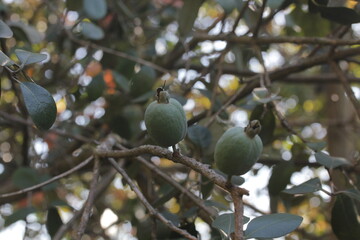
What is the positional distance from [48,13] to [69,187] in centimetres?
73

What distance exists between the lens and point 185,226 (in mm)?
919

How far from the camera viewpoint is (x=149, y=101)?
138 centimetres

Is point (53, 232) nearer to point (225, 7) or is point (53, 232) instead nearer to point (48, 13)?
point (225, 7)

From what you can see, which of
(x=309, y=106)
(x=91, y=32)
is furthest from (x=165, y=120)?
(x=309, y=106)

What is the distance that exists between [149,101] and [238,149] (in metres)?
0.84

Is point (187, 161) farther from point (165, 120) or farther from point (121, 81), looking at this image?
point (121, 81)

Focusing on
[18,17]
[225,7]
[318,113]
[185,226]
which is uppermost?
[225,7]

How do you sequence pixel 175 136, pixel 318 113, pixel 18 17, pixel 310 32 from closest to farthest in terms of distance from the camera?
pixel 175 136 → pixel 310 32 → pixel 18 17 → pixel 318 113

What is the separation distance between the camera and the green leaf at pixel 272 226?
621 mm

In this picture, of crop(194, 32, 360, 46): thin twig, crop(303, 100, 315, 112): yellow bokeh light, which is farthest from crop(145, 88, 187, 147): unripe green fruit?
crop(303, 100, 315, 112): yellow bokeh light

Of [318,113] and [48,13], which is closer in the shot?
[48,13]

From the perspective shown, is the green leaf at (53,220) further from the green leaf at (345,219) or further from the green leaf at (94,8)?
the green leaf at (345,219)

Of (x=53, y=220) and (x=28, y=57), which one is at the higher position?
(x=28, y=57)

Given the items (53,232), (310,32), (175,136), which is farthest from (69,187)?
(175,136)
